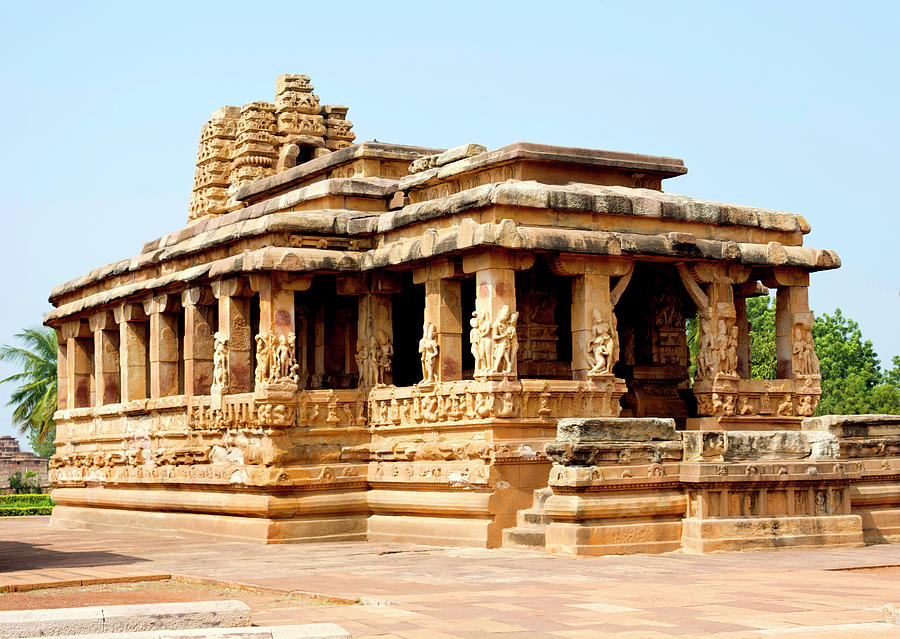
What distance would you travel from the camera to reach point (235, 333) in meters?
19.5

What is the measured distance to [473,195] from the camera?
16.9 meters

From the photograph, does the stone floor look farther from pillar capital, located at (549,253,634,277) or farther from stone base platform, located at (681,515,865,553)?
pillar capital, located at (549,253,634,277)

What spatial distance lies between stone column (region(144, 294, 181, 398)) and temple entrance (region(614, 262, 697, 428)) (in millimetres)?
7490

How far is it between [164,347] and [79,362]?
17.3 feet

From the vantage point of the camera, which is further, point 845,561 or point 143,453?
point 143,453

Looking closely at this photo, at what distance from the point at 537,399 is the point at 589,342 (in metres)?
1.09

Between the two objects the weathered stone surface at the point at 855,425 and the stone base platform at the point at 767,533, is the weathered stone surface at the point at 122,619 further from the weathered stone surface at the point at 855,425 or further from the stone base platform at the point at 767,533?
the weathered stone surface at the point at 855,425

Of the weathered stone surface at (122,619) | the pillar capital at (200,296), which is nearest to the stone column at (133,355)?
the pillar capital at (200,296)

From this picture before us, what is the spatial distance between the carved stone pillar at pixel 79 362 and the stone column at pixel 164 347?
14.9ft

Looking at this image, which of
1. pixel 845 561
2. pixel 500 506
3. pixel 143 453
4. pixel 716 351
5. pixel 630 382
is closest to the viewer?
pixel 845 561

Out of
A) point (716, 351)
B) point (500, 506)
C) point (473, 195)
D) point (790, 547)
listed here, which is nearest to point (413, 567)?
point (500, 506)

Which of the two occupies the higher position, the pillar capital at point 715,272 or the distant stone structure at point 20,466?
the pillar capital at point 715,272

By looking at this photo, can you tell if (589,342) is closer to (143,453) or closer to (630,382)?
(630,382)

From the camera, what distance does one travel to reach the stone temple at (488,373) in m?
14.7
